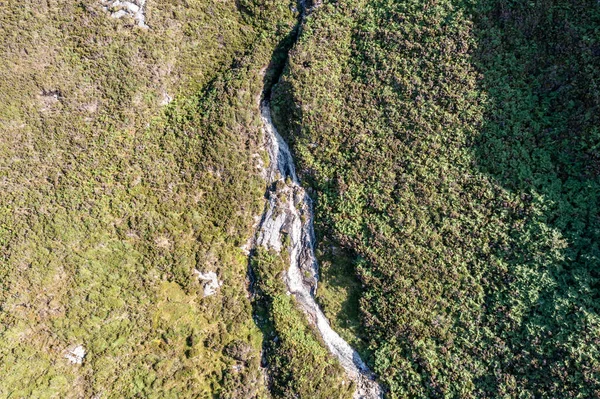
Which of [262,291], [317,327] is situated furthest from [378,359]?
[262,291]

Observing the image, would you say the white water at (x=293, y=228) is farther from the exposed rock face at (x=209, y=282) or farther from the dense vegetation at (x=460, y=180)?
the exposed rock face at (x=209, y=282)

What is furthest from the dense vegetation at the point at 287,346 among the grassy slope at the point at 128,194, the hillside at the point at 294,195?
the grassy slope at the point at 128,194

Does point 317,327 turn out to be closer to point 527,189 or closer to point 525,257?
point 525,257

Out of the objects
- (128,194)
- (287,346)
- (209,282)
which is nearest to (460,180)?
(287,346)

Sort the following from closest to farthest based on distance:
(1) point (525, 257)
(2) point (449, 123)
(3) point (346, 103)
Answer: (1) point (525, 257) → (2) point (449, 123) → (3) point (346, 103)

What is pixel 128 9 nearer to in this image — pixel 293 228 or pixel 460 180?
pixel 293 228

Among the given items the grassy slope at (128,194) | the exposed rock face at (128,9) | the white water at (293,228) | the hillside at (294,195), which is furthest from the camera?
the white water at (293,228)
